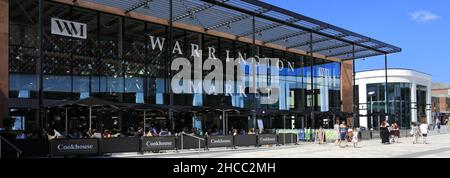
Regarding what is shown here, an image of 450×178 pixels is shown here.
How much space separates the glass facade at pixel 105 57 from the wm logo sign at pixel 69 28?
26cm

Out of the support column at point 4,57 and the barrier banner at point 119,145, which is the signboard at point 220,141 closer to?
the barrier banner at point 119,145

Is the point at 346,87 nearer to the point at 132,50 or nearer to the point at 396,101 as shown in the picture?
the point at 396,101

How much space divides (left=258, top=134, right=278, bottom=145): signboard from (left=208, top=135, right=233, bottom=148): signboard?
2495 mm

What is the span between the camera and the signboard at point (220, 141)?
1006 inches

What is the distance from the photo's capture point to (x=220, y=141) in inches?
1022

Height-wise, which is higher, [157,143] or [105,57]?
[105,57]

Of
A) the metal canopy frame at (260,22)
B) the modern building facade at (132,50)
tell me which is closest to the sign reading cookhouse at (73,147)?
the modern building facade at (132,50)

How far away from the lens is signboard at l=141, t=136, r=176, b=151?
22234 mm

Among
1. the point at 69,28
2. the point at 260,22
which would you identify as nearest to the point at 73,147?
the point at 69,28

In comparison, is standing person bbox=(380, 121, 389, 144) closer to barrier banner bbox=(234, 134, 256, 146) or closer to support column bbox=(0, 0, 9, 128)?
barrier banner bbox=(234, 134, 256, 146)

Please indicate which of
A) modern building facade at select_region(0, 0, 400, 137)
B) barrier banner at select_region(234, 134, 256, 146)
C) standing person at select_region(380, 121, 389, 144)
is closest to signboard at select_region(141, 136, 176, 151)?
modern building facade at select_region(0, 0, 400, 137)

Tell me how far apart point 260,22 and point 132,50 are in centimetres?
929

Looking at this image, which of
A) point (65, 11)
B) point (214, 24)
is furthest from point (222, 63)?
point (65, 11)
